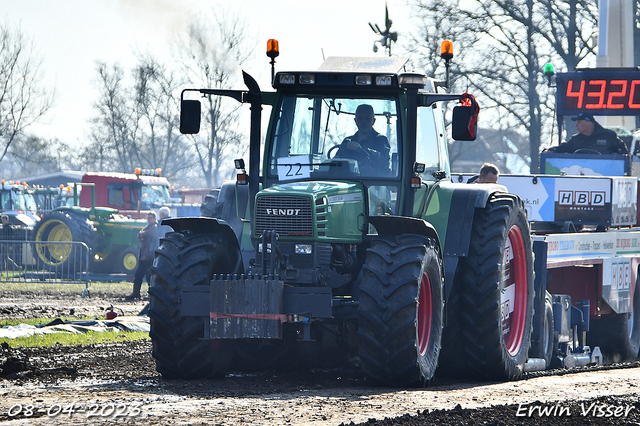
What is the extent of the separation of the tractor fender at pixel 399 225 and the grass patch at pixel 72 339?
17.1ft

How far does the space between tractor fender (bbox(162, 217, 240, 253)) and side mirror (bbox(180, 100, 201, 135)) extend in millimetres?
768

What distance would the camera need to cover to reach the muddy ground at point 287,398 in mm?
6133

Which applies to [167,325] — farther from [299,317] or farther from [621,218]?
[621,218]

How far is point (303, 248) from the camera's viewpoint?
26.5 feet

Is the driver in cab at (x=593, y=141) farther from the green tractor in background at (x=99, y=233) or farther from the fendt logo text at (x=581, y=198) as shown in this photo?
the green tractor in background at (x=99, y=233)

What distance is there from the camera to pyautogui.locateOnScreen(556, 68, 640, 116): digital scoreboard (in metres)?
17.6

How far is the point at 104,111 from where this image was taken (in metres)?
47.7

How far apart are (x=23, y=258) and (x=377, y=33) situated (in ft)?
33.0

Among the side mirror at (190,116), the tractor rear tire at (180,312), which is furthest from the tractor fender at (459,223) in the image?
the side mirror at (190,116)

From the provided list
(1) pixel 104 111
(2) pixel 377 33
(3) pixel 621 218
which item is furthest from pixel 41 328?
(1) pixel 104 111

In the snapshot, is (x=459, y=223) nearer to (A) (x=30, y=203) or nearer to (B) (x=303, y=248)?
(B) (x=303, y=248)

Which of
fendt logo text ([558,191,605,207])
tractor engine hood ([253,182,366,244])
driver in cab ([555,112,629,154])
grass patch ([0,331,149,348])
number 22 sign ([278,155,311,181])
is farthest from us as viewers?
driver in cab ([555,112,629,154])

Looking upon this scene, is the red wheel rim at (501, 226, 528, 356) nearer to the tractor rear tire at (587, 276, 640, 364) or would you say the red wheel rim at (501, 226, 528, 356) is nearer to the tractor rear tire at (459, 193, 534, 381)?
the tractor rear tire at (459, 193, 534, 381)

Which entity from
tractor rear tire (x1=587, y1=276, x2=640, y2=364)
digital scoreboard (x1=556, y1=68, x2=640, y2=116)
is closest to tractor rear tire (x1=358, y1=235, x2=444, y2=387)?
tractor rear tire (x1=587, y1=276, x2=640, y2=364)
